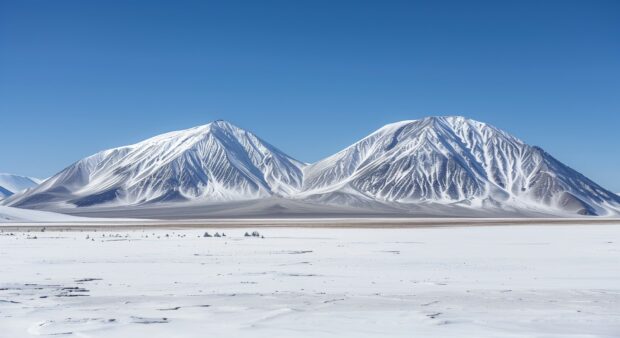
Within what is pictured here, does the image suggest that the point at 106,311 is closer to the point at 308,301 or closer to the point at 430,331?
the point at 308,301

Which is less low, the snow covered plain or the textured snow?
the textured snow

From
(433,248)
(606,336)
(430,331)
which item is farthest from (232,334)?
(433,248)

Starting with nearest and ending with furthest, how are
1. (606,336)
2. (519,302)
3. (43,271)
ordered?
(606,336), (519,302), (43,271)

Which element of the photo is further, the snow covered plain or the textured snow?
the textured snow

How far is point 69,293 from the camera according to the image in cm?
1805

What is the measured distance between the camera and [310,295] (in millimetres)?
17719

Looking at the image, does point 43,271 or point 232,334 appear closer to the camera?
point 232,334

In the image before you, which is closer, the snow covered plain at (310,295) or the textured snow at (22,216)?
the snow covered plain at (310,295)

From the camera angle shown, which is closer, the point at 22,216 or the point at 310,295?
the point at 310,295

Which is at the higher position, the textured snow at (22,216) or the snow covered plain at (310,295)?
the textured snow at (22,216)

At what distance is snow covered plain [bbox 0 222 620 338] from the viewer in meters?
13.5

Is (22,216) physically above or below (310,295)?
above

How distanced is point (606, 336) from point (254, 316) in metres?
6.74

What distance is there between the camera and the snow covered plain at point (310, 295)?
44.2ft
